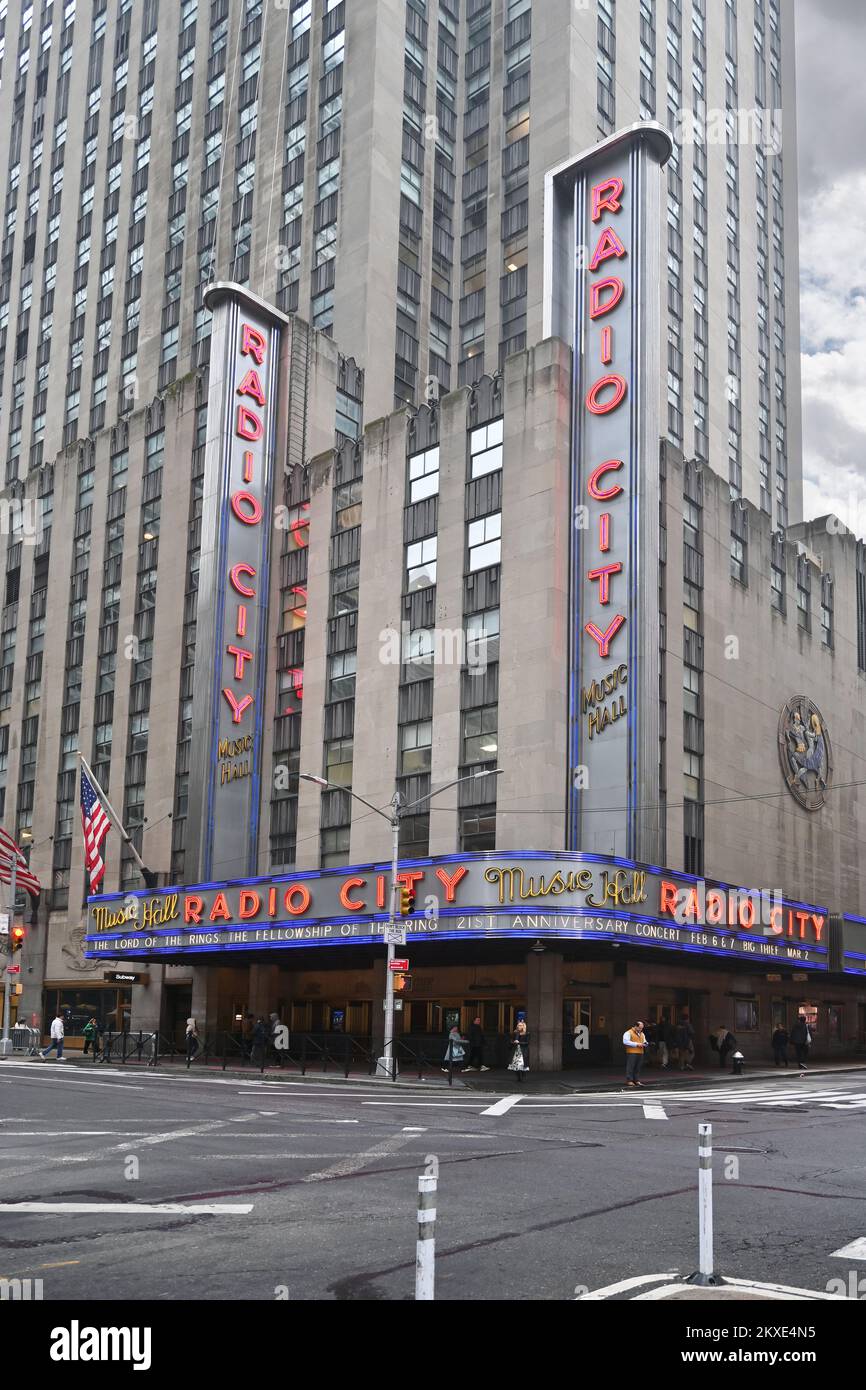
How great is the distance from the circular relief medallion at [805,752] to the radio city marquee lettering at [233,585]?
2252cm

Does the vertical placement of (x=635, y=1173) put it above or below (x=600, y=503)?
below

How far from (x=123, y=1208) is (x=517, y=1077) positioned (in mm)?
22987

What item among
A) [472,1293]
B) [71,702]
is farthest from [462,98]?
[472,1293]

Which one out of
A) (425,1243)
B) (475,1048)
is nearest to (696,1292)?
(425,1243)

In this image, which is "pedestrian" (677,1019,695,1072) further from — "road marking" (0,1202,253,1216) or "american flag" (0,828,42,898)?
"road marking" (0,1202,253,1216)

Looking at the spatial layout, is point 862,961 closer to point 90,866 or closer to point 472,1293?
point 90,866

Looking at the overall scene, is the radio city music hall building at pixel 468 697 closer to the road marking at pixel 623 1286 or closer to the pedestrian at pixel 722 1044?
the pedestrian at pixel 722 1044

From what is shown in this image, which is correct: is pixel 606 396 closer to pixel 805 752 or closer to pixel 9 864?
pixel 805 752

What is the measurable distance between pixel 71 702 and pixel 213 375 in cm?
1854

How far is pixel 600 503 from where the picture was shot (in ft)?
140

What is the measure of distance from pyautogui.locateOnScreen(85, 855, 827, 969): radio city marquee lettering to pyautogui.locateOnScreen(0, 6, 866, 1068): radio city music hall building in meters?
0.13

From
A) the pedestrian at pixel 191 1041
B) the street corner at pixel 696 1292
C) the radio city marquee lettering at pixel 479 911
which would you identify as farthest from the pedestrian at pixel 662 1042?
the street corner at pixel 696 1292

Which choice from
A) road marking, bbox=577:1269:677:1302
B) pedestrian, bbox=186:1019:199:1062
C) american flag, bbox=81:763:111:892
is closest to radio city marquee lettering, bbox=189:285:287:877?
american flag, bbox=81:763:111:892

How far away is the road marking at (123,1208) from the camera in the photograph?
40.1 feet
